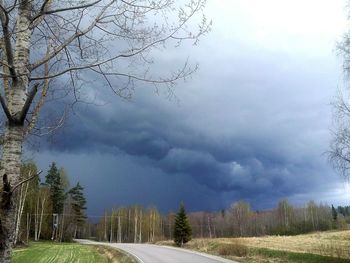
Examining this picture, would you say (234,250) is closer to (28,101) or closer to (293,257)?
(293,257)

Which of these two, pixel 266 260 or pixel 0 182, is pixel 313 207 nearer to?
pixel 266 260

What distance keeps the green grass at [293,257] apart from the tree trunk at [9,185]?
1773cm

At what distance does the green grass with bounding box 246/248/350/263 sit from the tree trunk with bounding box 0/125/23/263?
1773cm

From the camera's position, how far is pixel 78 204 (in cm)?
10100

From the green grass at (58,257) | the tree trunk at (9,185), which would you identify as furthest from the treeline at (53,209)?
the tree trunk at (9,185)

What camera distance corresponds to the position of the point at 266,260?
25.3m

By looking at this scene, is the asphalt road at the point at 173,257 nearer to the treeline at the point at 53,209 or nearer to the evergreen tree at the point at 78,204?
the treeline at the point at 53,209

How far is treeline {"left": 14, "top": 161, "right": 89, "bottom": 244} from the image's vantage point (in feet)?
252

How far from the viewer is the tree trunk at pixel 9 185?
419cm

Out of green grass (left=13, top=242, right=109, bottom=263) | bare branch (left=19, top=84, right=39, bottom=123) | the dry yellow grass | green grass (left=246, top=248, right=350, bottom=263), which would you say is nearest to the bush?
green grass (left=246, top=248, right=350, bottom=263)

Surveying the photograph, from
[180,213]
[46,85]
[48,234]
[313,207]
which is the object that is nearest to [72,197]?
[48,234]

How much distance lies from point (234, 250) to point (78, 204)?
74.8 m

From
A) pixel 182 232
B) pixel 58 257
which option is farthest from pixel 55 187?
pixel 58 257

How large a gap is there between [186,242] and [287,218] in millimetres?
97075
